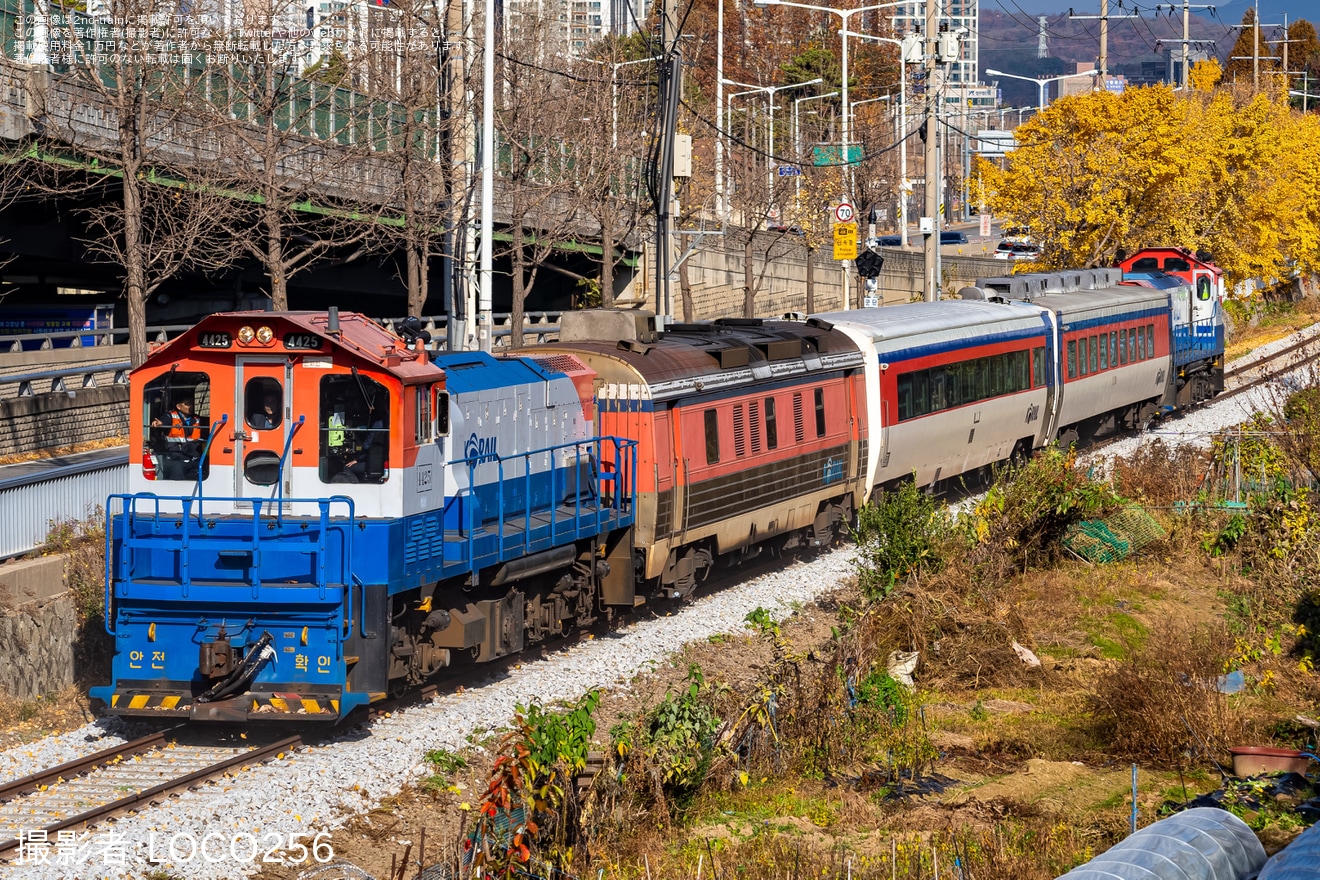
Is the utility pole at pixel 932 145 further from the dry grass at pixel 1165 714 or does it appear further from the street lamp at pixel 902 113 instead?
the dry grass at pixel 1165 714

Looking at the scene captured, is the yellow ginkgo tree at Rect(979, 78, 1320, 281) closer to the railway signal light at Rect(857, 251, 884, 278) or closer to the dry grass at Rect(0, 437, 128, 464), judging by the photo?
the railway signal light at Rect(857, 251, 884, 278)

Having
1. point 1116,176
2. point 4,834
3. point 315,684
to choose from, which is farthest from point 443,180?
point 1116,176

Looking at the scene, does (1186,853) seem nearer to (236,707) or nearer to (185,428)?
(236,707)

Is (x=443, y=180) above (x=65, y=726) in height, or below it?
above

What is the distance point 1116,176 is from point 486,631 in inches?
1299

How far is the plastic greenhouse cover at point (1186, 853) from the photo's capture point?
27.4 ft

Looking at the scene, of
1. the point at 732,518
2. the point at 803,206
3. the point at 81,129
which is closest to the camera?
the point at 732,518

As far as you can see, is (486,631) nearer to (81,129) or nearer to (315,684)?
(315,684)

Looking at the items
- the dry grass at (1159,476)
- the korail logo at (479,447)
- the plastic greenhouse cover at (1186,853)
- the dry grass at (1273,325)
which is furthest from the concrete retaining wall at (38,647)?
the dry grass at (1273,325)

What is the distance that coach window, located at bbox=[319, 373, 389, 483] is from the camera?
43.5 feet

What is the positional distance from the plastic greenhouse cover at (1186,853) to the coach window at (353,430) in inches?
275

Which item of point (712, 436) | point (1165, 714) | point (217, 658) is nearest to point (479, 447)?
point (217, 658)

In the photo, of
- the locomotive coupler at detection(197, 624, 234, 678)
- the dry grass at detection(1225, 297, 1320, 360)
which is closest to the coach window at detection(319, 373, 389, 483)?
the locomotive coupler at detection(197, 624, 234, 678)

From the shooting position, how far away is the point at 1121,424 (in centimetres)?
3481
